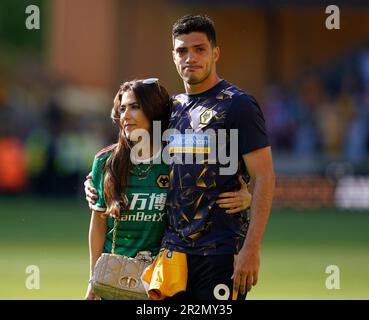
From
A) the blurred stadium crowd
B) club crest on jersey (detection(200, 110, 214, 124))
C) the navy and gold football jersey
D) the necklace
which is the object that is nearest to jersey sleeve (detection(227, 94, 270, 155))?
the navy and gold football jersey

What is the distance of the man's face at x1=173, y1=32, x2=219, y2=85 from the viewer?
22.3 ft

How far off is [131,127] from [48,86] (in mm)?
29240

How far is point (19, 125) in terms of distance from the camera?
103ft

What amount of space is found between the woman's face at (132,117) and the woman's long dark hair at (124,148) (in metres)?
A: 0.02

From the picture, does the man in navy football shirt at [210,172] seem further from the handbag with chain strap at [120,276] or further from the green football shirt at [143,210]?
the handbag with chain strap at [120,276]

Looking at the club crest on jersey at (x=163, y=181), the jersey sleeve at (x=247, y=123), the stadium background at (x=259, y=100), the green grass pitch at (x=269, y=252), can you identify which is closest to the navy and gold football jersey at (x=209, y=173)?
the jersey sleeve at (x=247, y=123)

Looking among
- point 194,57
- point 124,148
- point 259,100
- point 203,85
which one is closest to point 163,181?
point 124,148

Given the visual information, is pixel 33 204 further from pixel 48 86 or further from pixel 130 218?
pixel 130 218

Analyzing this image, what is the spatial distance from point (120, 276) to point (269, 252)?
32.7 ft

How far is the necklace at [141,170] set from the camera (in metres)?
6.93

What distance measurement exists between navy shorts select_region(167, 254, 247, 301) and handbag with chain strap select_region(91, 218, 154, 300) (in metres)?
0.27

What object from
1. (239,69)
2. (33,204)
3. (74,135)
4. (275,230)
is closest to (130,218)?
(275,230)

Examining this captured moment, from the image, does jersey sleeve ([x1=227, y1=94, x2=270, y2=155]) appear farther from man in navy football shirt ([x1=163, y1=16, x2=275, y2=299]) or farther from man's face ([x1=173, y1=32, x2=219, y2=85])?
man's face ([x1=173, y1=32, x2=219, y2=85])

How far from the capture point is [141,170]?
6934 millimetres
